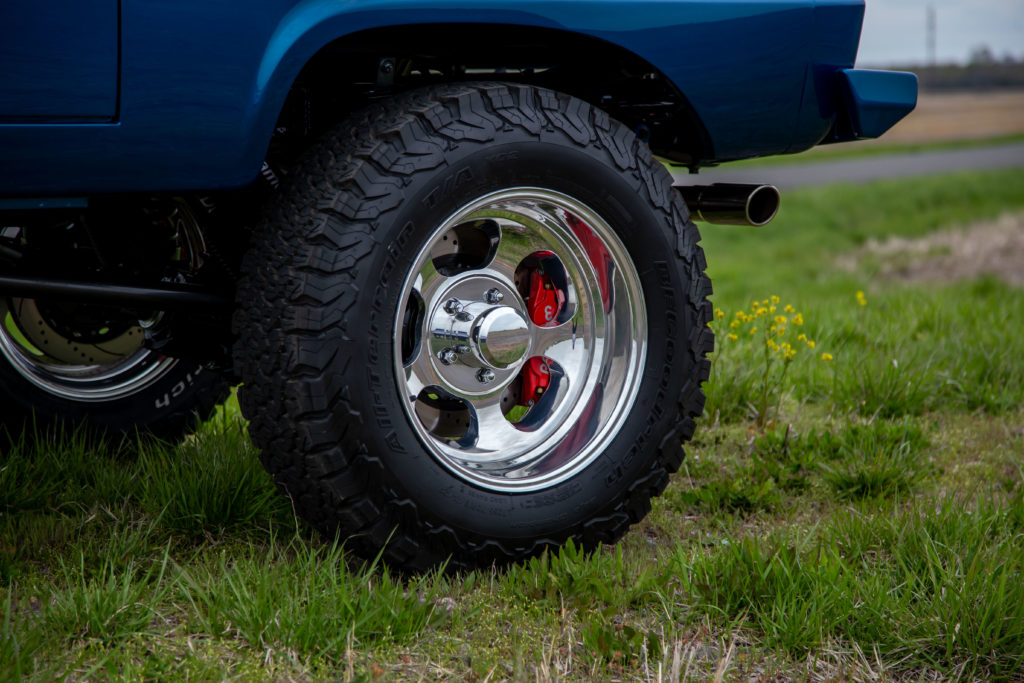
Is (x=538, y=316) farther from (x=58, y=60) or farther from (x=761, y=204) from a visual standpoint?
(x=58, y=60)

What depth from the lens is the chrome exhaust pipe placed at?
266cm

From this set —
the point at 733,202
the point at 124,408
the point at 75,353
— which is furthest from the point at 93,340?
the point at 733,202

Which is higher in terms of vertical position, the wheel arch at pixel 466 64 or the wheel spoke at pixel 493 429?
the wheel arch at pixel 466 64

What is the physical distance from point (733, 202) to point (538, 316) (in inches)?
24.4

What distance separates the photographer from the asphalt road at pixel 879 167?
20.7m

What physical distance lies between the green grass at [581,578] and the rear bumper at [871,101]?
1.02m

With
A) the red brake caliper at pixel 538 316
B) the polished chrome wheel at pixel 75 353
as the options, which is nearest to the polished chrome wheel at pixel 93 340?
the polished chrome wheel at pixel 75 353

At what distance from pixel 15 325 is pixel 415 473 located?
150 cm

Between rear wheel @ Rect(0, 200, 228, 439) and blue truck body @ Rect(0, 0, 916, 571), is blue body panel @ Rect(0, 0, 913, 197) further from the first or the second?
rear wheel @ Rect(0, 200, 228, 439)

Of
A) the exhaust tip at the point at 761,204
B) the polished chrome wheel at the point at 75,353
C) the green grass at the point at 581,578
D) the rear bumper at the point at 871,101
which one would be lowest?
the green grass at the point at 581,578

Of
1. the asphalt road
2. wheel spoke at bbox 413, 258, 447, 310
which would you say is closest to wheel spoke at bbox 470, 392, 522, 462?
wheel spoke at bbox 413, 258, 447, 310

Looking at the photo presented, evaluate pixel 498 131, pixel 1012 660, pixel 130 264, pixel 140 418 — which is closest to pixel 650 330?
pixel 498 131

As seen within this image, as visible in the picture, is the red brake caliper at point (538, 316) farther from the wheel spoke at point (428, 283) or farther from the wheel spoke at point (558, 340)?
the wheel spoke at point (428, 283)

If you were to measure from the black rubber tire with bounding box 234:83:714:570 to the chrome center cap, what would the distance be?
316 millimetres
